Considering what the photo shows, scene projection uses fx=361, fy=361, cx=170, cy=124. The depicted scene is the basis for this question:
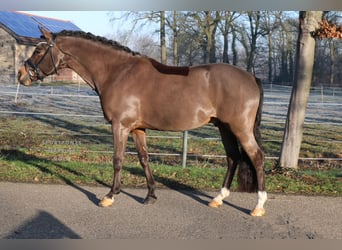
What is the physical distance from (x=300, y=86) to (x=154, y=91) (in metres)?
2.93

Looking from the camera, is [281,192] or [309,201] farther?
[281,192]

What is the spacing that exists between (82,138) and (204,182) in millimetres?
4738

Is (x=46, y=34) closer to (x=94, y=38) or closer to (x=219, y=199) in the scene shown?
(x=94, y=38)

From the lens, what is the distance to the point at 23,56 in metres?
9.31

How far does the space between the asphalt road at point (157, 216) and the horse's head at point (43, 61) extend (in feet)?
4.83

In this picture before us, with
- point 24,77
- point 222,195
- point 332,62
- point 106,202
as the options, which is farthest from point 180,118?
point 332,62

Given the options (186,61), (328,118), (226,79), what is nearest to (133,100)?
(226,79)

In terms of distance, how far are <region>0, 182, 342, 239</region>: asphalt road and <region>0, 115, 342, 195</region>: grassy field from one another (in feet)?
1.20

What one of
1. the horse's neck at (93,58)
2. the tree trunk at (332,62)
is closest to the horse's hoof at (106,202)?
the horse's neck at (93,58)

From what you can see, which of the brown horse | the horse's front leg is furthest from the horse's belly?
the horse's front leg

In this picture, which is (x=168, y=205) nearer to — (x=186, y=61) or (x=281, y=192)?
(x=281, y=192)

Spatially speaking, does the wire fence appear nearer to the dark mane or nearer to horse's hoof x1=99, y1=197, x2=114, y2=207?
the dark mane

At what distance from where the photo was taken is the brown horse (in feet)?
13.4

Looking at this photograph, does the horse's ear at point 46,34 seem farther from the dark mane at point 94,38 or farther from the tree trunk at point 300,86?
the tree trunk at point 300,86
